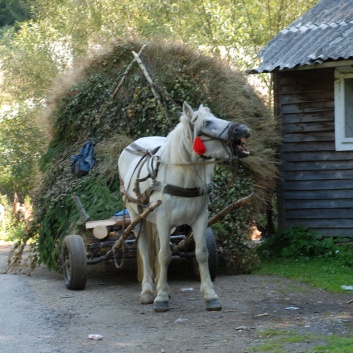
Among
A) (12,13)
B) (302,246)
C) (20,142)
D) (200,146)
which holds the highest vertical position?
(12,13)

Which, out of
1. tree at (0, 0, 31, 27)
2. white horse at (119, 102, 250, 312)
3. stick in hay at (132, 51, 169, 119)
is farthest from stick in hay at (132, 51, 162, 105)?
tree at (0, 0, 31, 27)

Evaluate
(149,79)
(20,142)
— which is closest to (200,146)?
(149,79)

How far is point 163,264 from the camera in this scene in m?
9.23

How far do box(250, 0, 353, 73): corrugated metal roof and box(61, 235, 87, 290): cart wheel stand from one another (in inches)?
172

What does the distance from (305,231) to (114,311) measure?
5385mm

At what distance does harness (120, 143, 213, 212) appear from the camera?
8.95m

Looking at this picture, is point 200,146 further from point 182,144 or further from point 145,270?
point 145,270

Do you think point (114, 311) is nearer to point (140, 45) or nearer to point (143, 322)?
point (143, 322)

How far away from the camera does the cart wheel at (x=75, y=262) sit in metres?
10.7

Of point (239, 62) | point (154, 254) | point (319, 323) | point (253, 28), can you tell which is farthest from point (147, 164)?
point (253, 28)

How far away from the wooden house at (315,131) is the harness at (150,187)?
3941mm

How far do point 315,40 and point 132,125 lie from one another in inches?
140

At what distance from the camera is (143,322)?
Result: 8.70 m

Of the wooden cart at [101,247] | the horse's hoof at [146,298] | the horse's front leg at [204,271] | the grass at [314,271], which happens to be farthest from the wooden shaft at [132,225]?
the grass at [314,271]
